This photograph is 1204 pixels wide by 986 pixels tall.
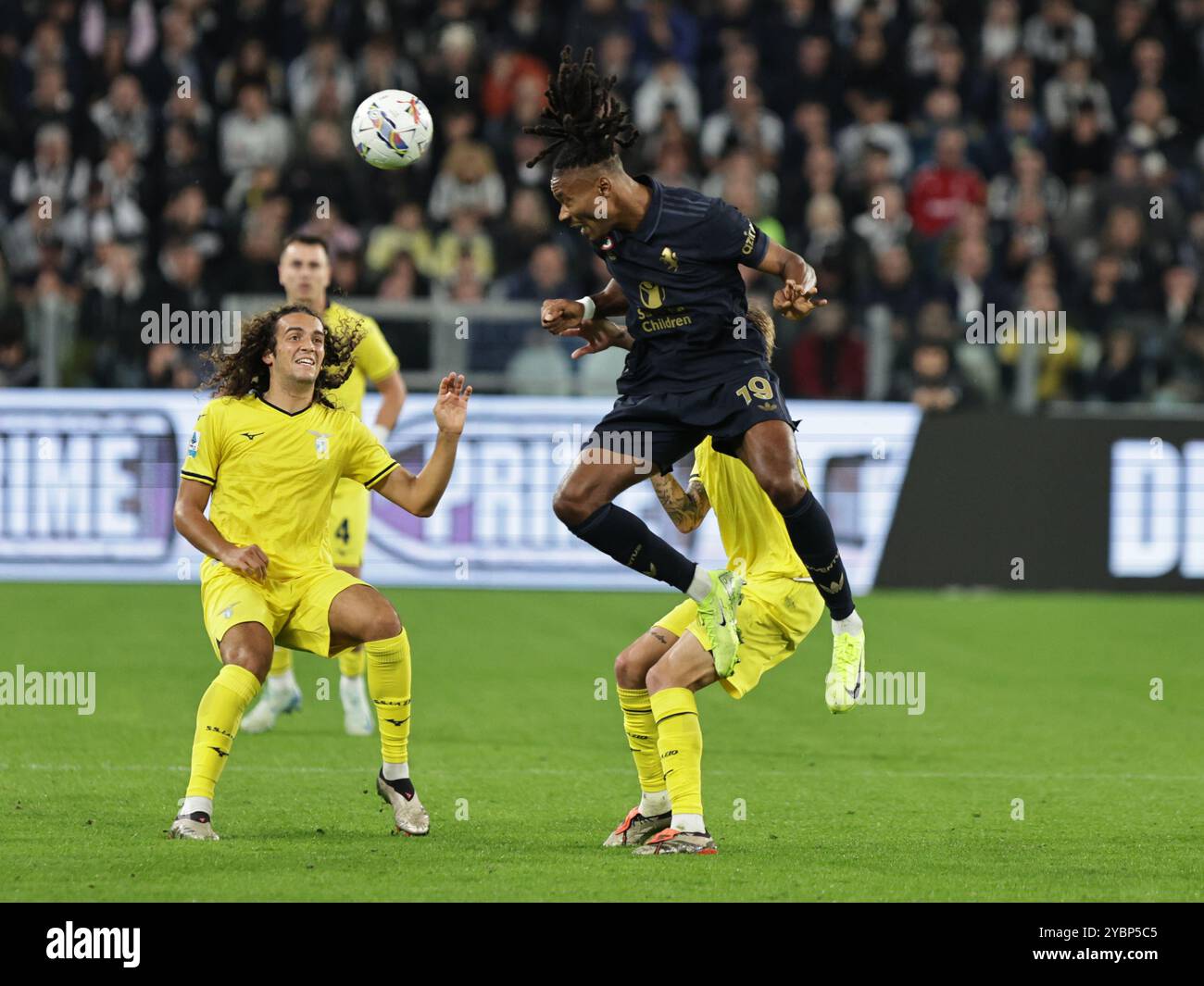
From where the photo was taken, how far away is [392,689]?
7590mm

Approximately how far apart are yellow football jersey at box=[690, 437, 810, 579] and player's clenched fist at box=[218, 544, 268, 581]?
67.1 inches

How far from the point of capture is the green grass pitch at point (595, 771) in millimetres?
6570

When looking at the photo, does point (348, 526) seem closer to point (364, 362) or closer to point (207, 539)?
point (364, 362)

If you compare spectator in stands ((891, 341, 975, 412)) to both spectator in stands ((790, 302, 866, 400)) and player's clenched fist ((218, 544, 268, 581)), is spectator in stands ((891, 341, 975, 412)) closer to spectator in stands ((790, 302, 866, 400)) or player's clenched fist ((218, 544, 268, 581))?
spectator in stands ((790, 302, 866, 400))

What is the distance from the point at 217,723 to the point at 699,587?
180cm

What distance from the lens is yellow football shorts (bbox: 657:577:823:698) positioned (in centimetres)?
743

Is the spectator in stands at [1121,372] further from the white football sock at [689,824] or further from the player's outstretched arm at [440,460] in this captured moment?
the white football sock at [689,824]

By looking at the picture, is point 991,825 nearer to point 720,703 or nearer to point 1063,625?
point 720,703

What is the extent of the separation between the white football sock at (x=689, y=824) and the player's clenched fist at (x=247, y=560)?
1.77 metres

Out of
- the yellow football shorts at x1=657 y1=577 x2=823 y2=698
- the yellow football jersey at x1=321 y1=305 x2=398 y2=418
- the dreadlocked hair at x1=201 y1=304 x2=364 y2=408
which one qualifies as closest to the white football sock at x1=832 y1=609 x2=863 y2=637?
the yellow football shorts at x1=657 y1=577 x2=823 y2=698

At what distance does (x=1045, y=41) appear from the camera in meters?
21.1

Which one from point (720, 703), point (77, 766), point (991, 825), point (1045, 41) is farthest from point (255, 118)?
point (991, 825)

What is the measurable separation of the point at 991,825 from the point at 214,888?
315cm

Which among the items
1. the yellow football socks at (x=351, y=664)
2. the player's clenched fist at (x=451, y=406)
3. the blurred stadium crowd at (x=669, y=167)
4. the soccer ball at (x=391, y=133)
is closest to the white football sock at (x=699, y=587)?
the player's clenched fist at (x=451, y=406)
